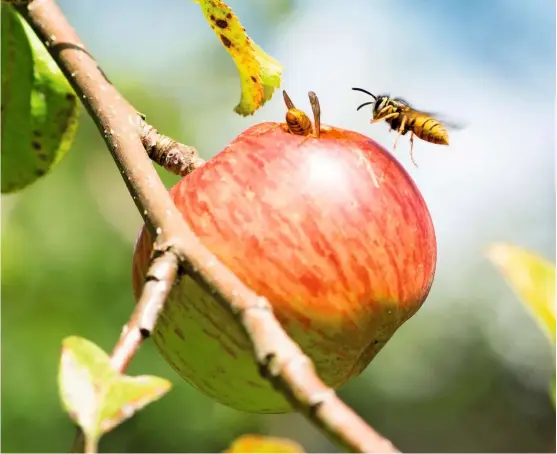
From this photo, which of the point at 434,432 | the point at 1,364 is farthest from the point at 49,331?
the point at 434,432

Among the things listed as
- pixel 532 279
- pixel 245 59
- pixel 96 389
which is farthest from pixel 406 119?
pixel 96 389

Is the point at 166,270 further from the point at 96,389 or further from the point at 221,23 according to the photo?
the point at 221,23

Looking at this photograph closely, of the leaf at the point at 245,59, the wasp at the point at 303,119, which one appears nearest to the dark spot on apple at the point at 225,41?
the leaf at the point at 245,59

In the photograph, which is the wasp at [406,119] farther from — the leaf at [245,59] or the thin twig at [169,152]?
the thin twig at [169,152]

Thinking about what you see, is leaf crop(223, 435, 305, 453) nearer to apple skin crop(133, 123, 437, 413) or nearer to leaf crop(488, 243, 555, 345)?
apple skin crop(133, 123, 437, 413)

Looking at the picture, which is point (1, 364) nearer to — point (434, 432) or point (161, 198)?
point (161, 198)

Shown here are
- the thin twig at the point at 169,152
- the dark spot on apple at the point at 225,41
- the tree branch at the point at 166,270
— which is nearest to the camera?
the tree branch at the point at 166,270

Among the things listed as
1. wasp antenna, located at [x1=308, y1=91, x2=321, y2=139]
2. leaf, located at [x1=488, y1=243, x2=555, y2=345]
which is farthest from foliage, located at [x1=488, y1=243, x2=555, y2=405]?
wasp antenna, located at [x1=308, y1=91, x2=321, y2=139]
